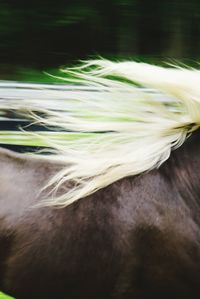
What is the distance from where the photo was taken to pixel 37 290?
2.81 m

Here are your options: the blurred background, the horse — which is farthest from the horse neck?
the blurred background

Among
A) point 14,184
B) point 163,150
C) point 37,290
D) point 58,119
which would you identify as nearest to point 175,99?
point 163,150

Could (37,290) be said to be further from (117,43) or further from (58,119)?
(117,43)

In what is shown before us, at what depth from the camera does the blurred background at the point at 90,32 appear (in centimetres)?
889

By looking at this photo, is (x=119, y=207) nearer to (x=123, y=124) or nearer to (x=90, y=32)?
(x=123, y=124)

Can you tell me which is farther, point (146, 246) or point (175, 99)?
point (175, 99)

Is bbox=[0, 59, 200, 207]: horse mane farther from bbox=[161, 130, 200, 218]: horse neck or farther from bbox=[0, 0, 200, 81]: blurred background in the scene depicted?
bbox=[0, 0, 200, 81]: blurred background

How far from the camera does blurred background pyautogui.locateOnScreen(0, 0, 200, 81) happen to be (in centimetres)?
889

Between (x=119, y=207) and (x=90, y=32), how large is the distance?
21.9 feet

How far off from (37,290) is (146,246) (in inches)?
19.0

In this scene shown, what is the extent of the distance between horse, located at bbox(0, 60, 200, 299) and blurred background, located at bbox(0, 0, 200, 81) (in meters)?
5.84

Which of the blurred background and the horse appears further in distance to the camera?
the blurred background

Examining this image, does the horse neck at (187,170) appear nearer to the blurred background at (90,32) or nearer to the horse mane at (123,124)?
the horse mane at (123,124)

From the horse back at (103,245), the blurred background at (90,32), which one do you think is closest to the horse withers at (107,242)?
the horse back at (103,245)
